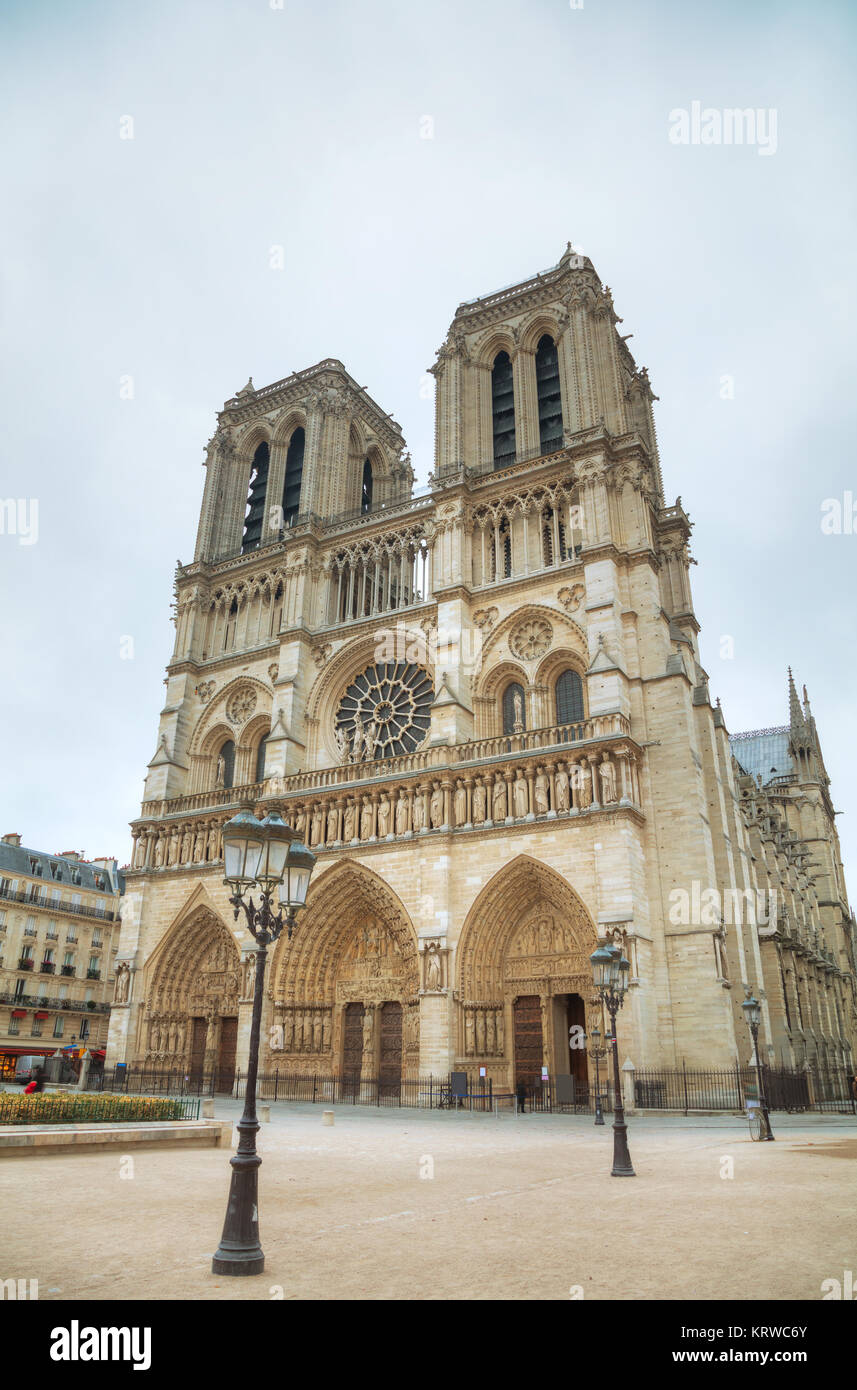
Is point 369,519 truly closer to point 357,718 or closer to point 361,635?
point 361,635

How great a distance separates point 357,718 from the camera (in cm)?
3120

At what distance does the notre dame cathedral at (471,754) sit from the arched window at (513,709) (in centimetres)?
11

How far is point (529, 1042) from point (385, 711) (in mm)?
11663

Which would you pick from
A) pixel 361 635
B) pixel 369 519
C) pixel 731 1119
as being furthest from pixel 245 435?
pixel 731 1119

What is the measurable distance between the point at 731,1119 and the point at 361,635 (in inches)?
733

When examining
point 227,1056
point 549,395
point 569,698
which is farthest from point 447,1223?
point 549,395

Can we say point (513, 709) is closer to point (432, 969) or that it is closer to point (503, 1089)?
point (432, 969)

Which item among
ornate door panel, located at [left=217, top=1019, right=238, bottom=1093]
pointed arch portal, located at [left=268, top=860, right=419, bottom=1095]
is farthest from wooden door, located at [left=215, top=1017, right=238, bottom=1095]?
pointed arch portal, located at [left=268, top=860, right=419, bottom=1095]

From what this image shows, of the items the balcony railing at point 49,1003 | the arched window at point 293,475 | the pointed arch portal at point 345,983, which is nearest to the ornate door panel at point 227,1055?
the pointed arch portal at point 345,983

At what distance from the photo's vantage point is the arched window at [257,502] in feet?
125

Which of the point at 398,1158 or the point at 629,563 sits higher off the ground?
the point at 629,563

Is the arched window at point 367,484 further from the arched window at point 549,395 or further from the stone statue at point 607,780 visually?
the stone statue at point 607,780

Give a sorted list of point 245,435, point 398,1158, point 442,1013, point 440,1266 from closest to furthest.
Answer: point 440,1266
point 398,1158
point 442,1013
point 245,435
